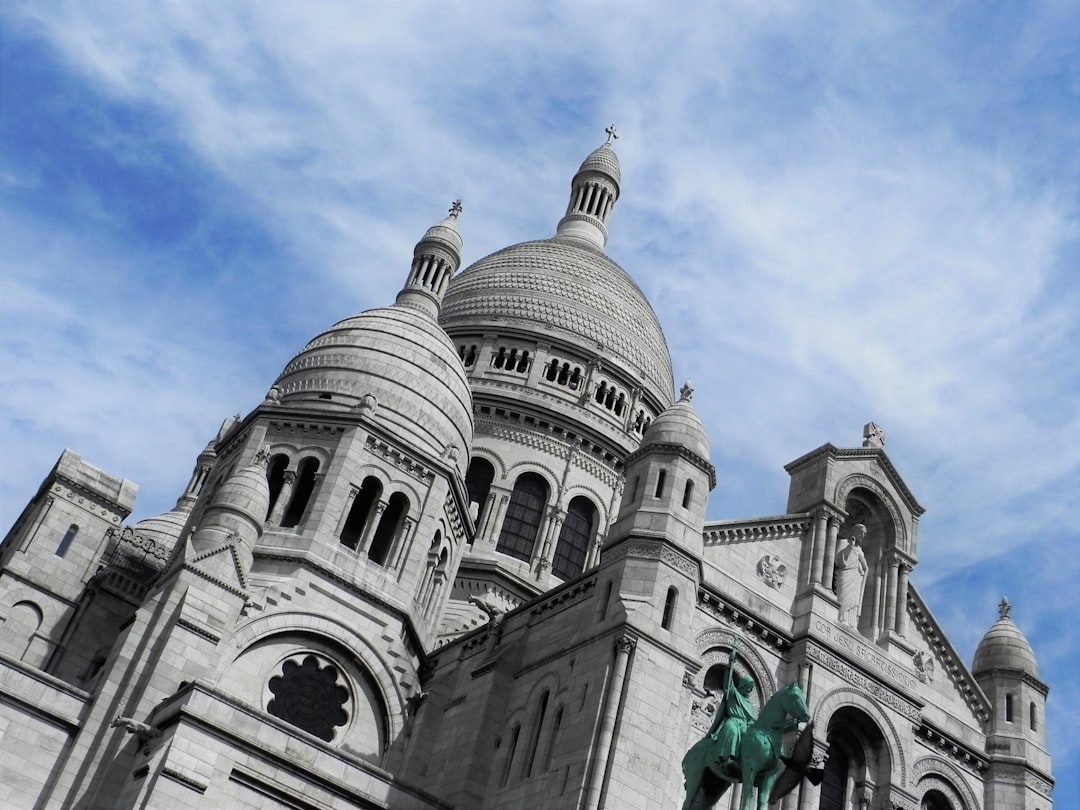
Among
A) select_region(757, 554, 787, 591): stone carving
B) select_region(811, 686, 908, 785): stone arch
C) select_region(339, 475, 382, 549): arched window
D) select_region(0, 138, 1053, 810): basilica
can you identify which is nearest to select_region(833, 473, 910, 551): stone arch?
select_region(0, 138, 1053, 810): basilica

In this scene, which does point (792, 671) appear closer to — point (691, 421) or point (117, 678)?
point (691, 421)

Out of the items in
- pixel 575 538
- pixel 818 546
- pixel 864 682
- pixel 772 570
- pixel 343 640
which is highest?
pixel 575 538

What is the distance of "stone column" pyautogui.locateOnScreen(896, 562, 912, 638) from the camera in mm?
31703

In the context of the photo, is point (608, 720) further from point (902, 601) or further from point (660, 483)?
point (902, 601)

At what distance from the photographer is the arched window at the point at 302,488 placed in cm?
3282

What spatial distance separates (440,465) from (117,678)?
1070 cm

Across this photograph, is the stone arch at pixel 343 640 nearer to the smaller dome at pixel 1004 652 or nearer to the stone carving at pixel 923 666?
the stone carving at pixel 923 666

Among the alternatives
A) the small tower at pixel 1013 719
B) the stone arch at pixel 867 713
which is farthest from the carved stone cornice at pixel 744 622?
the small tower at pixel 1013 719

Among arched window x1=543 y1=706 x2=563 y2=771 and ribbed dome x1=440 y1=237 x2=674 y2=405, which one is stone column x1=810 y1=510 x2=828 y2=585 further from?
ribbed dome x1=440 y1=237 x2=674 y2=405

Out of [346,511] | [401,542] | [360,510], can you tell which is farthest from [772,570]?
[360,510]

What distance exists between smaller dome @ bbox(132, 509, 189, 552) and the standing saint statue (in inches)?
858

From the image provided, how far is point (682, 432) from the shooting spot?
29.2 m

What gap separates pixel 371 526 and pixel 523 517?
11.6 metres

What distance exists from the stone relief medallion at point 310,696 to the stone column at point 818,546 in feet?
38.2
